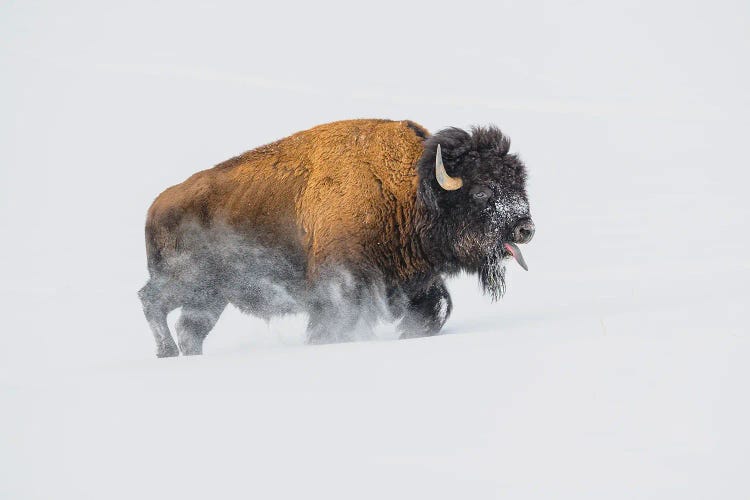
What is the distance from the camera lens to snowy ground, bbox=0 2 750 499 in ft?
9.95

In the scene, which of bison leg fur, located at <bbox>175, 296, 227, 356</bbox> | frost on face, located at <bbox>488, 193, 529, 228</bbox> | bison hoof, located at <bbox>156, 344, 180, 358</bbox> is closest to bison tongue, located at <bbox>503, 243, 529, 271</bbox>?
frost on face, located at <bbox>488, 193, 529, 228</bbox>

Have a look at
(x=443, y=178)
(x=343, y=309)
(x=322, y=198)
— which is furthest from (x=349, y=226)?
(x=443, y=178)

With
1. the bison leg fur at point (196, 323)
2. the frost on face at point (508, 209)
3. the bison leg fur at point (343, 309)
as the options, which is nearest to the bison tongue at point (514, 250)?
the frost on face at point (508, 209)

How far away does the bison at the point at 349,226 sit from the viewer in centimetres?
592

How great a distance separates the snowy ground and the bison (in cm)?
38

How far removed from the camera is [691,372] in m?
3.28

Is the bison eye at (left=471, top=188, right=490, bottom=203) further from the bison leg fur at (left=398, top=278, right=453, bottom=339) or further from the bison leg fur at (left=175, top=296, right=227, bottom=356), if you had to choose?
the bison leg fur at (left=175, top=296, right=227, bottom=356)

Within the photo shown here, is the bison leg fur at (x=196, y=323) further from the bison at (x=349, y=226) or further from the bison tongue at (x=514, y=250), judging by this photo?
the bison tongue at (x=514, y=250)

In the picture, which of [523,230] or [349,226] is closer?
[523,230]

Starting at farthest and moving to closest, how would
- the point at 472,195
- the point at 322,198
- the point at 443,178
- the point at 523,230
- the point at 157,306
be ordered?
the point at 157,306
the point at 322,198
the point at 472,195
the point at 443,178
the point at 523,230

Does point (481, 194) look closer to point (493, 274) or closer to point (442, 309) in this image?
point (493, 274)

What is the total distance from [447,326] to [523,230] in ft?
3.34

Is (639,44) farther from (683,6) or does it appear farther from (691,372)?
(691,372)

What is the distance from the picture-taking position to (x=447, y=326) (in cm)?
647
